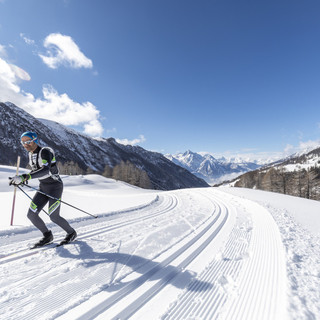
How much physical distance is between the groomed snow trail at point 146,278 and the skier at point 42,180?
0.56 m

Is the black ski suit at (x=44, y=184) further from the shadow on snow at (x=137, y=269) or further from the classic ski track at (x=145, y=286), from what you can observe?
the classic ski track at (x=145, y=286)

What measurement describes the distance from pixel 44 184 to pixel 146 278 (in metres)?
3.19

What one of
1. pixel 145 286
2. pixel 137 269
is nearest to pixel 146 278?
pixel 145 286

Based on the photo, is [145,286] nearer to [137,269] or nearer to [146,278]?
[146,278]

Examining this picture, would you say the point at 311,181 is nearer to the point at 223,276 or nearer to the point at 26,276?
the point at 223,276

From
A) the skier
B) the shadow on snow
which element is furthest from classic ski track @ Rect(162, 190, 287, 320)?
the skier

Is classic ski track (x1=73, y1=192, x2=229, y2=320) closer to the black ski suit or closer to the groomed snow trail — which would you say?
the groomed snow trail

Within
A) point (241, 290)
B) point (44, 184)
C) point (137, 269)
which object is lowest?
point (137, 269)

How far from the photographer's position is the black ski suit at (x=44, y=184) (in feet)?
12.6

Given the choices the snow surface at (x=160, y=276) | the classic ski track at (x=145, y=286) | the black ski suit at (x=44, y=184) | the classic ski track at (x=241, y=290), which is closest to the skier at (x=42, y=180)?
the black ski suit at (x=44, y=184)

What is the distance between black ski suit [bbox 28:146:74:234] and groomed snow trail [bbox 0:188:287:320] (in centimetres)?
67

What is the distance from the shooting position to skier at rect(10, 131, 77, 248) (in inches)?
149

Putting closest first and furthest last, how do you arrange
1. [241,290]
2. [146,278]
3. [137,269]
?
[241,290] → [146,278] → [137,269]

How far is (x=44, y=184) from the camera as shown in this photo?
4172mm
